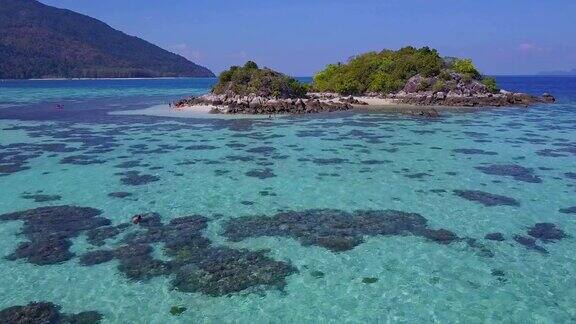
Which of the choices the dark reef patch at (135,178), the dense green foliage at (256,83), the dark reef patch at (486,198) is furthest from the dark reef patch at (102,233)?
the dense green foliage at (256,83)

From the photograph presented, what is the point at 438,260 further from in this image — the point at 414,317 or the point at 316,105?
the point at 316,105

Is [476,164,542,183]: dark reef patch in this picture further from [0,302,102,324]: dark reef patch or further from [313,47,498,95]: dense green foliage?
[313,47,498,95]: dense green foliage

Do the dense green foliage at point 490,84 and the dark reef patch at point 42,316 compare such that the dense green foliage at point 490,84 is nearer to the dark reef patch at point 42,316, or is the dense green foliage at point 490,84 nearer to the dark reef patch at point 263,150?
the dark reef patch at point 263,150

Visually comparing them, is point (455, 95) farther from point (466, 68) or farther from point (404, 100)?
point (466, 68)

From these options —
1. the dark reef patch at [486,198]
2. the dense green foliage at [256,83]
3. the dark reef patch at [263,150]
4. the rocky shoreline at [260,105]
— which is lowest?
the dark reef patch at [486,198]

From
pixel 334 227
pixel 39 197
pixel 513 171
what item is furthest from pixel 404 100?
pixel 39 197
